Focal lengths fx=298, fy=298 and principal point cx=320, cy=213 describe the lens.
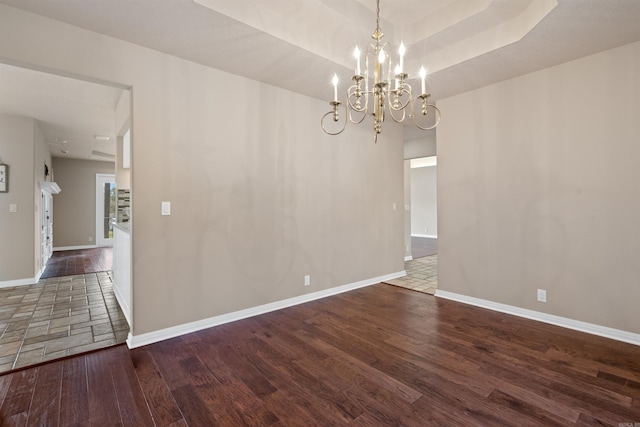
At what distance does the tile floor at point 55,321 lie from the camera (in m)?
2.47

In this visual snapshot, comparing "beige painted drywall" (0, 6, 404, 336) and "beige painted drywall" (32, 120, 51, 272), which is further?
"beige painted drywall" (32, 120, 51, 272)

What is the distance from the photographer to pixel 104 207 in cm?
873

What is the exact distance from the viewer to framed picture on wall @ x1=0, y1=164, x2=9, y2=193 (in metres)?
4.47

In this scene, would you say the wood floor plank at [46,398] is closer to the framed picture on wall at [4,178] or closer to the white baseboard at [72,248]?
the framed picture on wall at [4,178]

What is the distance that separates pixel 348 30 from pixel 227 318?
10.1 ft

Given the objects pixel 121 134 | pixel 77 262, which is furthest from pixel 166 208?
pixel 77 262

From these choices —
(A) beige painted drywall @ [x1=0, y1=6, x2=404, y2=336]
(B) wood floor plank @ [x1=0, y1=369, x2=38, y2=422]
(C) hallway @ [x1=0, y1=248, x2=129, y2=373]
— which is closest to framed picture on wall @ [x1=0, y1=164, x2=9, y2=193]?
(C) hallway @ [x1=0, y1=248, x2=129, y2=373]

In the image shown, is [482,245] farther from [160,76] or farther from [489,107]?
[160,76]

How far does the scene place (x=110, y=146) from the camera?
6.74 meters

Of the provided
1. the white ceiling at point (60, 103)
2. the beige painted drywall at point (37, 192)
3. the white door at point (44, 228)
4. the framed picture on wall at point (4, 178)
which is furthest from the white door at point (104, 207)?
the framed picture on wall at point (4, 178)

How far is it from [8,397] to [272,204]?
7.98ft

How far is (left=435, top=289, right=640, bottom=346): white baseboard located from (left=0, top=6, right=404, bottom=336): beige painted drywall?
139 centimetres

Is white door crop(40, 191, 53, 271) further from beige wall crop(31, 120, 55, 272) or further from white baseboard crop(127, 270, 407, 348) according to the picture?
white baseboard crop(127, 270, 407, 348)

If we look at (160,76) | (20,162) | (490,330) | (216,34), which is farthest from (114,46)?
(490,330)
